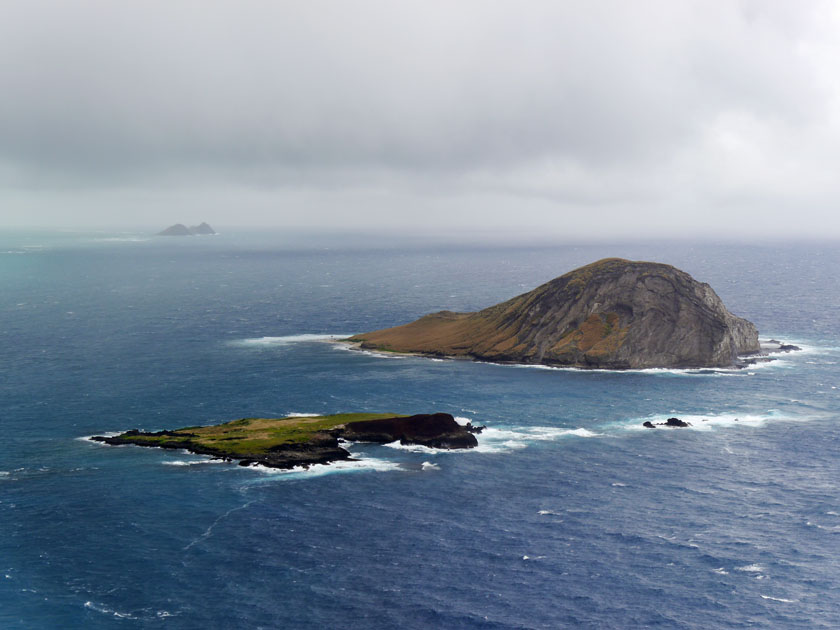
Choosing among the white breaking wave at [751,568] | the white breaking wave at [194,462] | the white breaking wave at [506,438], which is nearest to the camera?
the white breaking wave at [751,568]

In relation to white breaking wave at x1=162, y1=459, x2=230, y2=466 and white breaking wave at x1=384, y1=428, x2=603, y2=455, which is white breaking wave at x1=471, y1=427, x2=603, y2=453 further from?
white breaking wave at x1=162, y1=459, x2=230, y2=466

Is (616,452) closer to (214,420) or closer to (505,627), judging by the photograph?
(505,627)

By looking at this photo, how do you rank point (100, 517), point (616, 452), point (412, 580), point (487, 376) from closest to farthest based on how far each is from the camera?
1. point (412, 580)
2. point (100, 517)
3. point (616, 452)
4. point (487, 376)

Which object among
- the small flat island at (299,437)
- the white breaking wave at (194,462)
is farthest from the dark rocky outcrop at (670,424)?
the white breaking wave at (194,462)

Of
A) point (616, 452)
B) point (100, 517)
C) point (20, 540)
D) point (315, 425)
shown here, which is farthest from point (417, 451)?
point (20, 540)

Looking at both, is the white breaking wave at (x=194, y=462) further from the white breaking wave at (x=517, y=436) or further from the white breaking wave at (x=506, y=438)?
the white breaking wave at (x=517, y=436)

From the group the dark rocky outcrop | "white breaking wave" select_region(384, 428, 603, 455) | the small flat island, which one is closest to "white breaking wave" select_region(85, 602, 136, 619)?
the small flat island

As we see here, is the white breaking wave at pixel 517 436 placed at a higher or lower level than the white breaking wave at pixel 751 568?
higher

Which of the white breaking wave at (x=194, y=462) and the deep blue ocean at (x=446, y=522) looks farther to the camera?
the white breaking wave at (x=194, y=462)
